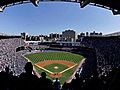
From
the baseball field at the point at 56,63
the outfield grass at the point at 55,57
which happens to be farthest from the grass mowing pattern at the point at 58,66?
the outfield grass at the point at 55,57

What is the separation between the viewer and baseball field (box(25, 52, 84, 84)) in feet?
166

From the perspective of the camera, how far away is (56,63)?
62.3 metres

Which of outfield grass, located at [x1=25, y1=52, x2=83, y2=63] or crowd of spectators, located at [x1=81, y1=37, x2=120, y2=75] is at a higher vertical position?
crowd of spectators, located at [x1=81, y1=37, x2=120, y2=75]

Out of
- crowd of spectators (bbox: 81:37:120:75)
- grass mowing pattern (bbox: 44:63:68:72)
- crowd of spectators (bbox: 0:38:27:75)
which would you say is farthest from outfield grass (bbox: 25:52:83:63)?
crowd of spectators (bbox: 81:37:120:75)

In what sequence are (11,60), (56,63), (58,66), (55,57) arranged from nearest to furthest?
(11,60) → (58,66) → (56,63) → (55,57)

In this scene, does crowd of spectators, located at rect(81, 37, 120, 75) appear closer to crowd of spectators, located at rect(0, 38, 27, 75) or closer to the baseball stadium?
the baseball stadium

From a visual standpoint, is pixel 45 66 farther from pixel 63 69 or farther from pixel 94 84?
pixel 94 84

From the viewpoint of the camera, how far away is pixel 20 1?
14.9 meters

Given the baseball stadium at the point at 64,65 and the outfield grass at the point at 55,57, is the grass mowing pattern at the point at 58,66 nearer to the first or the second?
the baseball stadium at the point at 64,65

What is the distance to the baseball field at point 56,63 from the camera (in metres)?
50.7

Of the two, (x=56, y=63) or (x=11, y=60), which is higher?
(x=11, y=60)

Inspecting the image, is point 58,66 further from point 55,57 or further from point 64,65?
point 55,57

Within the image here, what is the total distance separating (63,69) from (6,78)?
49288mm

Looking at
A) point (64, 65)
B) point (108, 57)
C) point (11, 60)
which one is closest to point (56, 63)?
→ point (64, 65)
